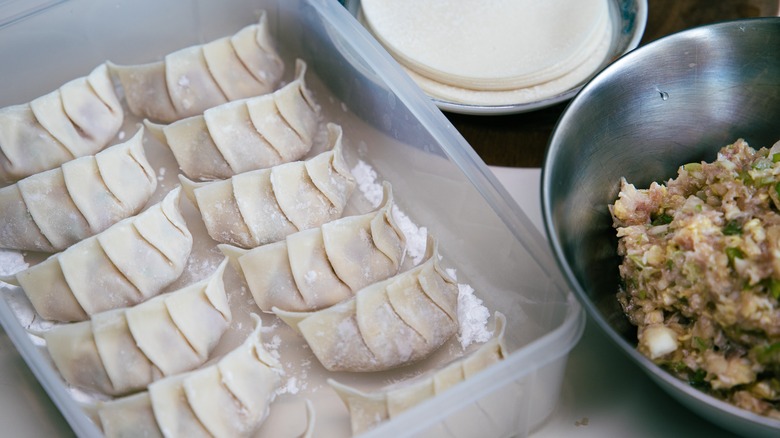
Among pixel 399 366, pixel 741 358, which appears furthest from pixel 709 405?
pixel 399 366

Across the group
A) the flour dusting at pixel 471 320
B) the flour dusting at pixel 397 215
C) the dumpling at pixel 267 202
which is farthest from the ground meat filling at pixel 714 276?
the dumpling at pixel 267 202

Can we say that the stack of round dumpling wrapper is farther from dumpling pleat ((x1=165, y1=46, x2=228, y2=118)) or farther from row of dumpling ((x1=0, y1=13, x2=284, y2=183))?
dumpling pleat ((x1=165, y1=46, x2=228, y2=118))

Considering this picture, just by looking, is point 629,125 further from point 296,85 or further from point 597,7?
point 296,85

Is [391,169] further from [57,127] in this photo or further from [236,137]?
[57,127]

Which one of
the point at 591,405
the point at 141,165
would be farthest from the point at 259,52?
the point at 591,405

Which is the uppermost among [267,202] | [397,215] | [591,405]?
[267,202]

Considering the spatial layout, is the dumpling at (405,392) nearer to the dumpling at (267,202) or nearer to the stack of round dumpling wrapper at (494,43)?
the dumpling at (267,202)

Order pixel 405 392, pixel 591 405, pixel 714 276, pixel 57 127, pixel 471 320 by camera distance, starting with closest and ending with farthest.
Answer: pixel 714 276 → pixel 405 392 → pixel 591 405 → pixel 471 320 → pixel 57 127
